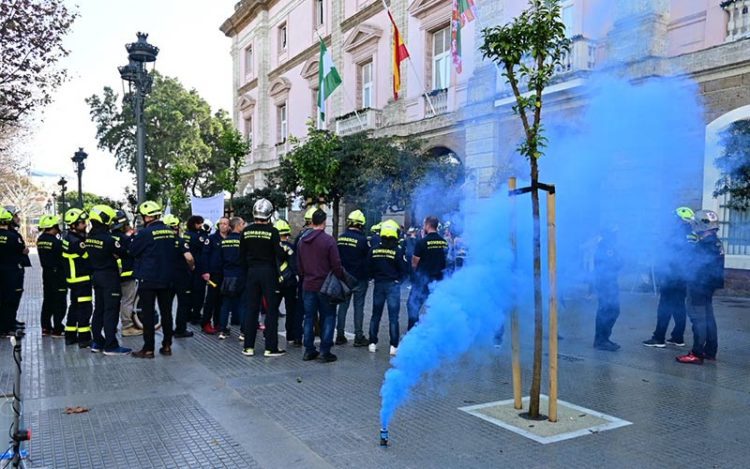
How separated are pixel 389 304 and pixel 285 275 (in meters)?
1.56

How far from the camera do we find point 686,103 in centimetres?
787

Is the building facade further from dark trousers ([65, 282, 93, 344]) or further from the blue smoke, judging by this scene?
dark trousers ([65, 282, 93, 344])

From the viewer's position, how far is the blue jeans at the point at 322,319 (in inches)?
291

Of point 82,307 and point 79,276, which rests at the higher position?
point 79,276

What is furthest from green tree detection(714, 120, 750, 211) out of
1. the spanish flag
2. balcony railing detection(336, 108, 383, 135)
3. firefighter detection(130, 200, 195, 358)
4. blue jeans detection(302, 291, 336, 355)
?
balcony railing detection(336, 108, 383, 135)

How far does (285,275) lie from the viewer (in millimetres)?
8273

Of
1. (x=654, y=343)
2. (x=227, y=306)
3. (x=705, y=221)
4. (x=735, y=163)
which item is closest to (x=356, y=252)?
(x=227, y=306)

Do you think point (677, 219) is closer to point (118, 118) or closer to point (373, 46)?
point (373, 46)

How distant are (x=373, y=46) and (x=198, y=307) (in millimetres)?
15796

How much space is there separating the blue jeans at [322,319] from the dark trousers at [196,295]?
3.06 metres

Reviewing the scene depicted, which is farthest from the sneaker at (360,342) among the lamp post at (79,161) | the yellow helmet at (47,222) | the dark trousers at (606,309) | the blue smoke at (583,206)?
the lamp post at (79,161)

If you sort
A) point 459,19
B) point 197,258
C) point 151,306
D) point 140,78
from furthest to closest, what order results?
point 459,19 → point 140,78 → point 197,258 → point 151,306

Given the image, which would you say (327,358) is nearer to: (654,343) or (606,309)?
(606,309)

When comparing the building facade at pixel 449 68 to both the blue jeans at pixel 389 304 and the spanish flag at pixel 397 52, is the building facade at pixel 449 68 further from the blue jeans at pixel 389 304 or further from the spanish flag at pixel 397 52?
the blue jeans at pixel 389 304
